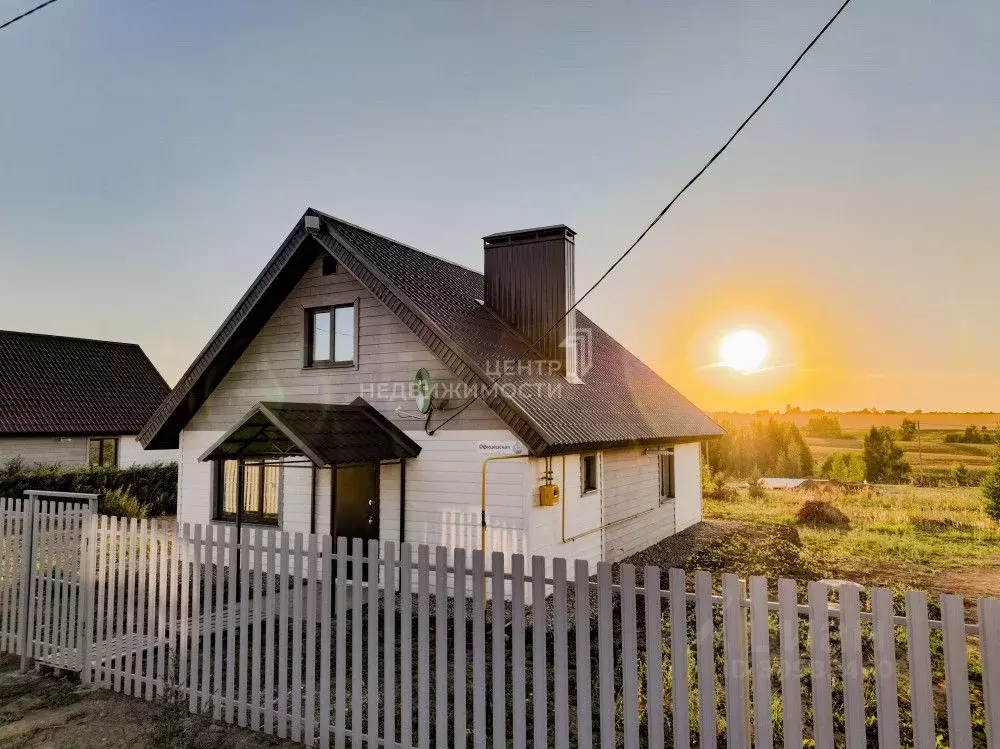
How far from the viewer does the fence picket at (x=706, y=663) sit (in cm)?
366

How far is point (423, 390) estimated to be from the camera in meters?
10.5

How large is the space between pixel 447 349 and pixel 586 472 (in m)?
3.85

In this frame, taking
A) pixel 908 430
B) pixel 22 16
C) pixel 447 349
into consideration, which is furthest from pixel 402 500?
pixel 908 430

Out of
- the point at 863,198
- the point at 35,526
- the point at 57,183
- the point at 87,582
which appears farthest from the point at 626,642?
the point at 57,183

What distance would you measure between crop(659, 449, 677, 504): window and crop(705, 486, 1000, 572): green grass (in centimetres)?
350

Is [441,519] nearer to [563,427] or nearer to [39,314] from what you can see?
[563,427]

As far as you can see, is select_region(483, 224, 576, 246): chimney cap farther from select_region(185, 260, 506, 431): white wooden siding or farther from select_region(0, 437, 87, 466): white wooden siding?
select_region(0, 437, 87, 466): white wooden siding

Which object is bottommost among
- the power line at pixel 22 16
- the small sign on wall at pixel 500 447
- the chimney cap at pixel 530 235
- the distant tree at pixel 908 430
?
the distant tree at pixel 908 430

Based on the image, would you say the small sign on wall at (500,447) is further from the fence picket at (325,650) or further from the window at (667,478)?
the window at (667,478)

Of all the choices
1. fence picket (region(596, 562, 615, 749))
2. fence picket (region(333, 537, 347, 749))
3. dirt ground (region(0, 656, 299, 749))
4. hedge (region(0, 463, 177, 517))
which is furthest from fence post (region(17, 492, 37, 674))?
hedge (region(0, 463, 177, 517))

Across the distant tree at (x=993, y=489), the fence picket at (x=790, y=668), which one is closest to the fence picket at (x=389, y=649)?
the fence picket at (x=790, y=668)

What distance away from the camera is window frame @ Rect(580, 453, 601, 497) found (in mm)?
11195

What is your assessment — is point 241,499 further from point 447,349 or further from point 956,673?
A: point 956,673

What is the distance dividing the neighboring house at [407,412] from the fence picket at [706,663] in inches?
203
